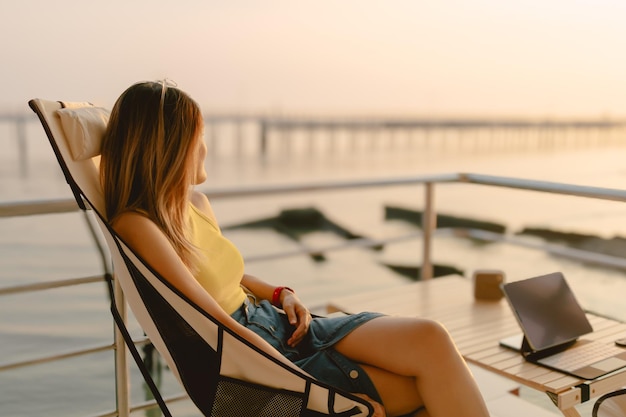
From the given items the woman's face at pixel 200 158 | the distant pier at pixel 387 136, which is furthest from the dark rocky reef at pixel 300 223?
the woman's face at pixel 200 158

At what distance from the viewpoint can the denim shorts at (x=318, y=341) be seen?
158 centimetres

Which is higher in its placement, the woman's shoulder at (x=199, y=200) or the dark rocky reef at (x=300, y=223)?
the woman's shoulder at (x=199, y=200)

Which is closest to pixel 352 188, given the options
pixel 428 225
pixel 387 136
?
pixel 428 225

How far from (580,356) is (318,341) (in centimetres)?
78

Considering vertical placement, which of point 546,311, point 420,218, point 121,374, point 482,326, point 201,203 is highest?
point 201,203

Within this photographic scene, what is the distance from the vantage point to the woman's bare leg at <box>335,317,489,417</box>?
58.4 inches

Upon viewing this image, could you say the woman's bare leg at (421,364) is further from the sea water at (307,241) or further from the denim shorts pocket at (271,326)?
the sea water at (307,241)

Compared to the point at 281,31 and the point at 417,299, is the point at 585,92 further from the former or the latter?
the point at 417,299

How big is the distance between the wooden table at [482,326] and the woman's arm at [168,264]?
27.9 inches

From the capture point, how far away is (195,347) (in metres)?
1.54

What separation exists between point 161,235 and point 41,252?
18.5 metres

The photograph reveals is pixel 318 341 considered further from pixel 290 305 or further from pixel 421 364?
pixel 421 364

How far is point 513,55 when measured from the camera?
438 inches

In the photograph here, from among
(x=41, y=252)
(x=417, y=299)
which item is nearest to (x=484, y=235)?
(x=417, y=299)
